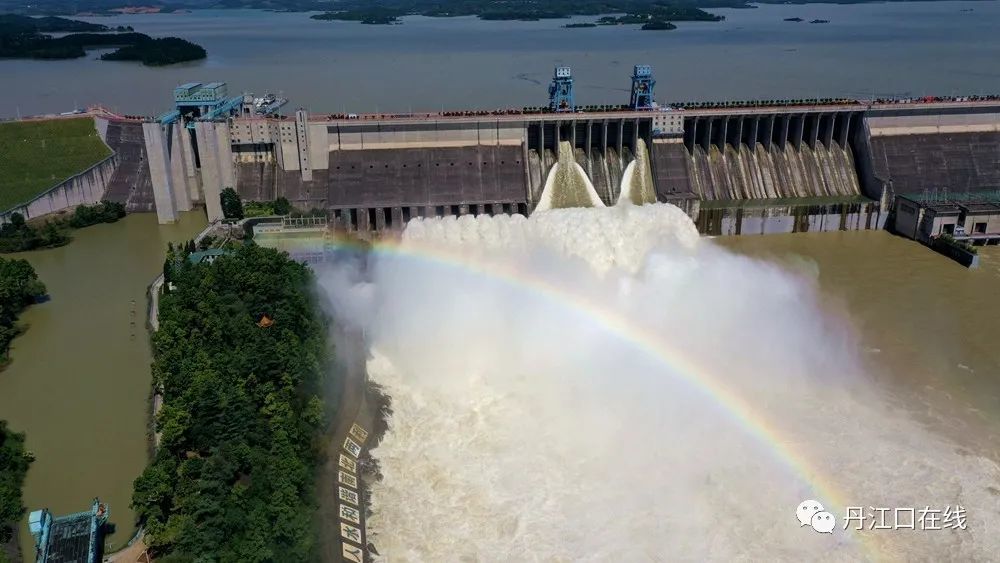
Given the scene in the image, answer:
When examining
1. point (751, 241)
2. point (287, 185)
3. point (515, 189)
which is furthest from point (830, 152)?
point (287, 185)

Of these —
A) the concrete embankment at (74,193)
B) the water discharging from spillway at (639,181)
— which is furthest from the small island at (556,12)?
the concrete embankment at (74,193)

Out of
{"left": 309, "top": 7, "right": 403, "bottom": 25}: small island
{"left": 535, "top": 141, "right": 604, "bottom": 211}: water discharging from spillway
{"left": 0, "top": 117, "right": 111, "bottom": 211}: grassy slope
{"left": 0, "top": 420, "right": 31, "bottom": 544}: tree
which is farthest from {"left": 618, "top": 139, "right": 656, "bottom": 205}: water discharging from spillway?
{"left": 309, "top": 7, "right": 403, "bottom": 25}: small island

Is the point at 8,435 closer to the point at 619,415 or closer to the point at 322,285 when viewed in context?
the point at 322,285

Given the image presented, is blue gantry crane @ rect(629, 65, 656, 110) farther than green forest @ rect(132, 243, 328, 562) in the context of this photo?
Yes

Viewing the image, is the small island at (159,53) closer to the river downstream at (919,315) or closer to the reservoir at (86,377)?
the reservoir at (86,377)

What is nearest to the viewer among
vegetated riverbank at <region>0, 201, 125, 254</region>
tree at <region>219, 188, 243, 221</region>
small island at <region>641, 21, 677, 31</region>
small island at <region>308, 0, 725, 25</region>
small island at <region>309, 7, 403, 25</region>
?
vegetated riverbank at <region>0, 201, 125, 254</region>

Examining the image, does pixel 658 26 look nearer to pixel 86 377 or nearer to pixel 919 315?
pixel 919 315

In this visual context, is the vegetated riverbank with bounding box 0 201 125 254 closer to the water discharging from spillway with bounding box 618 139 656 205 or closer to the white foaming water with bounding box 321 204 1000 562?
the white foaming water with bounding box 321 204 1000 562
